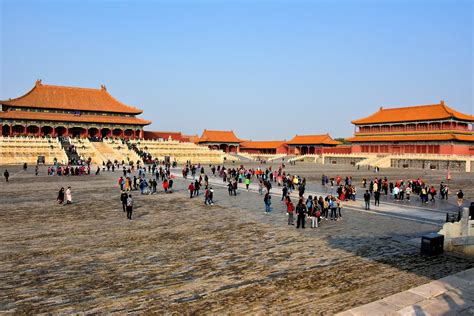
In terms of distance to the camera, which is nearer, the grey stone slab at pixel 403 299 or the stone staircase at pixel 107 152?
the grey stone slab at pixel 403 299

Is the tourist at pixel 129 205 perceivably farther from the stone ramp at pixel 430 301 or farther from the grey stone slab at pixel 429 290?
the grey stone slab at pixel 429 290

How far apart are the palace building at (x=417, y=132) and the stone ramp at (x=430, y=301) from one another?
61305 millimetres

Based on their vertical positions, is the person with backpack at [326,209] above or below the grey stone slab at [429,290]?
above

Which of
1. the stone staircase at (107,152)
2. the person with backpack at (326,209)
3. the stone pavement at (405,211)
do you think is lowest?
the stone pavement at (405,211)

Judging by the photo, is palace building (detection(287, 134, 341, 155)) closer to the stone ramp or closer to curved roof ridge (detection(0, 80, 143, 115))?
curved roof ridge (detection(0, 80, 143, 115))

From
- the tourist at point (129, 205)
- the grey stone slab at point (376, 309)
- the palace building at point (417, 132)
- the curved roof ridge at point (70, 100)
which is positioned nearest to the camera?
the grey stone slab at point (376, 309)

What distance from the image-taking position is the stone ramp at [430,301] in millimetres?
7085

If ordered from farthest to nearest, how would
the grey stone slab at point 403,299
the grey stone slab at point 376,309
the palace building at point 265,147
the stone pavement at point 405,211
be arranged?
the palace building at point 265,147 < the stone pavement at point 405,211 < the grey stone slab at point 403,299 < the grey stone slab at point 376,309

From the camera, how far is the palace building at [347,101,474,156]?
63688mm

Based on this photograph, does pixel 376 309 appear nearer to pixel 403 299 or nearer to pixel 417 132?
pixel 403 299

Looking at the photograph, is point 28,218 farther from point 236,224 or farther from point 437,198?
point 437,198

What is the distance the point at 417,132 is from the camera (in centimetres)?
6944

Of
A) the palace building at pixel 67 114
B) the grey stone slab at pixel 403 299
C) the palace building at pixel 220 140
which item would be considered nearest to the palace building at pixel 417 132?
the palace building at pixel 220 140

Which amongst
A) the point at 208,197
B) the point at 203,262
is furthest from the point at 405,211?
the point at 203,262
